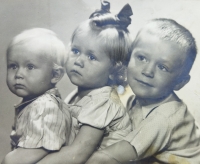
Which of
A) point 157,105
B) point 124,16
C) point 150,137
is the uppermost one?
point 124,16

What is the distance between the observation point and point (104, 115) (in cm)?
128

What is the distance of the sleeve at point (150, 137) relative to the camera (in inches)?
50.8

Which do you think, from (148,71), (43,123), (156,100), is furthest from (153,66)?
(43,123)

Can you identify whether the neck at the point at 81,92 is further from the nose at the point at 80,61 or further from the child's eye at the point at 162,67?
the child's eye at the point at 162,67

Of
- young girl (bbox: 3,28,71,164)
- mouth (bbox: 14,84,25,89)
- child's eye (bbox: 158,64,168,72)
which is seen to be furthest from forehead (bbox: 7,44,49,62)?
child's eye (bbox: 158,64,168,72)

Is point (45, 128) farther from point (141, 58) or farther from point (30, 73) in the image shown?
point (141, 58)

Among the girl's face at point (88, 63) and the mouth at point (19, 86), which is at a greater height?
the girl's face at point (88, 63)

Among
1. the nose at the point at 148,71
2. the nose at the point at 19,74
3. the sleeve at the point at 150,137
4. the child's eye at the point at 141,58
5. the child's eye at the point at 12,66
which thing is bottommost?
the sleeve at the point at 150,137

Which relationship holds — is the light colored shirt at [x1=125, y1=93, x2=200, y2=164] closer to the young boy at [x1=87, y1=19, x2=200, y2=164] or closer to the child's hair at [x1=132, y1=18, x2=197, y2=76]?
the young boy at [x1=87, y1=19, x2=200, y2=164]

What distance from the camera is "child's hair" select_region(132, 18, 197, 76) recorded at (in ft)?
4.35

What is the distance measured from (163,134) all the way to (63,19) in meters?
0.63

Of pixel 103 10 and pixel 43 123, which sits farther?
pixel 103 10

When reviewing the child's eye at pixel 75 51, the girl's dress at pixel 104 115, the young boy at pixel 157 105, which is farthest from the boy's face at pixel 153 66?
the child's eye at pixel 75 51

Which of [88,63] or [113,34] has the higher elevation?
[113,34]
